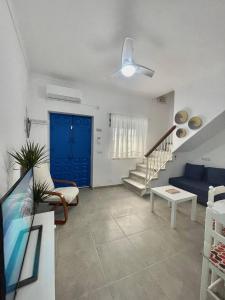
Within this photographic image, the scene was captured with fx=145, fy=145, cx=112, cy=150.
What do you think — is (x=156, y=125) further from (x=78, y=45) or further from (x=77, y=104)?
(x=78, y=45)

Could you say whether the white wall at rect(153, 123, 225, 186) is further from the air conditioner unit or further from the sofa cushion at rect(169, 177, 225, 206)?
the air conditioner unit

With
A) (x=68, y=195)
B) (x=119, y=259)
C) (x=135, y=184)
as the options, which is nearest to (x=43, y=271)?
(x=119, y=259)

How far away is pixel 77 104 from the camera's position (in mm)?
3689

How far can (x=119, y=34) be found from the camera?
194 centimetres

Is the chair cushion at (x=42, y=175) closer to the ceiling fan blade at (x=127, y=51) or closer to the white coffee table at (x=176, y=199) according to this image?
the white coffee table at (x=176, y=199)

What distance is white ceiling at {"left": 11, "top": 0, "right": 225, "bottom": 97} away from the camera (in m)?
1.55

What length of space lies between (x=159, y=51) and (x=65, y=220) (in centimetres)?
306

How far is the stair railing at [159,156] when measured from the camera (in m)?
3.62

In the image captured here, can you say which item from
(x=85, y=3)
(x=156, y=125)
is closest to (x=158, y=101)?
(x=156, y=125)

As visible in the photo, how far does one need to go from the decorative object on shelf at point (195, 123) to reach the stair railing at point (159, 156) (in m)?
0.41

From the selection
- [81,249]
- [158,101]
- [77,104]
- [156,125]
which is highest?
[158,101]

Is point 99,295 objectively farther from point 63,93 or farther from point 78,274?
point 63,93

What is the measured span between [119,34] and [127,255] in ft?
9.25

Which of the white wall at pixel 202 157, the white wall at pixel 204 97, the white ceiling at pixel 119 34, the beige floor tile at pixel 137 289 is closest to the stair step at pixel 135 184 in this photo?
the white wall at pixel 202 157
